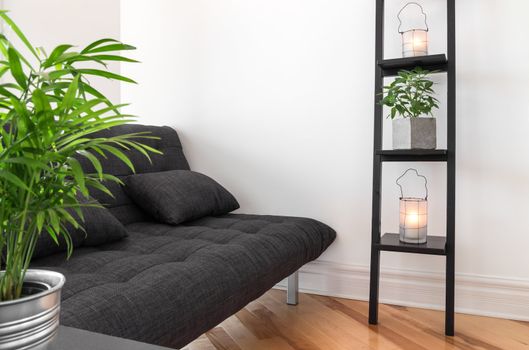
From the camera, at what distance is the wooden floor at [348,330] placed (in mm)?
1598

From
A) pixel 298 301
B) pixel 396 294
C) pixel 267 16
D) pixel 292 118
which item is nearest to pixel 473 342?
pixel 396 294

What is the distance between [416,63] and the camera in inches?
72.3

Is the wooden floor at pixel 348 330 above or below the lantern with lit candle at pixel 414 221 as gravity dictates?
below

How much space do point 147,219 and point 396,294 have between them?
3.64ft

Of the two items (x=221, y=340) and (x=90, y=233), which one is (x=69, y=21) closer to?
(x=90, y=233)

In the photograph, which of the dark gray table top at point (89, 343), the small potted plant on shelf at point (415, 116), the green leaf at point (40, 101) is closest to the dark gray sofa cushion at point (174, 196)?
the small potted plant on shelf at point (415, 116)

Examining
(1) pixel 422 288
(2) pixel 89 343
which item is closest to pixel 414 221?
(1) pixel 422 288

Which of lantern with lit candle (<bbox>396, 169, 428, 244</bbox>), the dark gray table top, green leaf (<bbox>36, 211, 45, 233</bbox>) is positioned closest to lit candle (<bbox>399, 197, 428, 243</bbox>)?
lantern with lit candle (<bbox>396, 169, 428, 244</bbox>)

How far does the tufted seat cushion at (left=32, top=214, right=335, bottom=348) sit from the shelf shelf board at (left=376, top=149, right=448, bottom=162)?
0.43 m

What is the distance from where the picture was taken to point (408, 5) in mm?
2008

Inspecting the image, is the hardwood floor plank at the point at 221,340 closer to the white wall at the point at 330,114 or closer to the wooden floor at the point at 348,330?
the wooden floor at the point at 348,330

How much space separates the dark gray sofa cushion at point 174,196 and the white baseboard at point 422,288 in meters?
0.55

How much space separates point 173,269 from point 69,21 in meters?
2.25

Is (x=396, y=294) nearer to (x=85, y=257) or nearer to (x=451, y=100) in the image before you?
(x=451, y=100)
